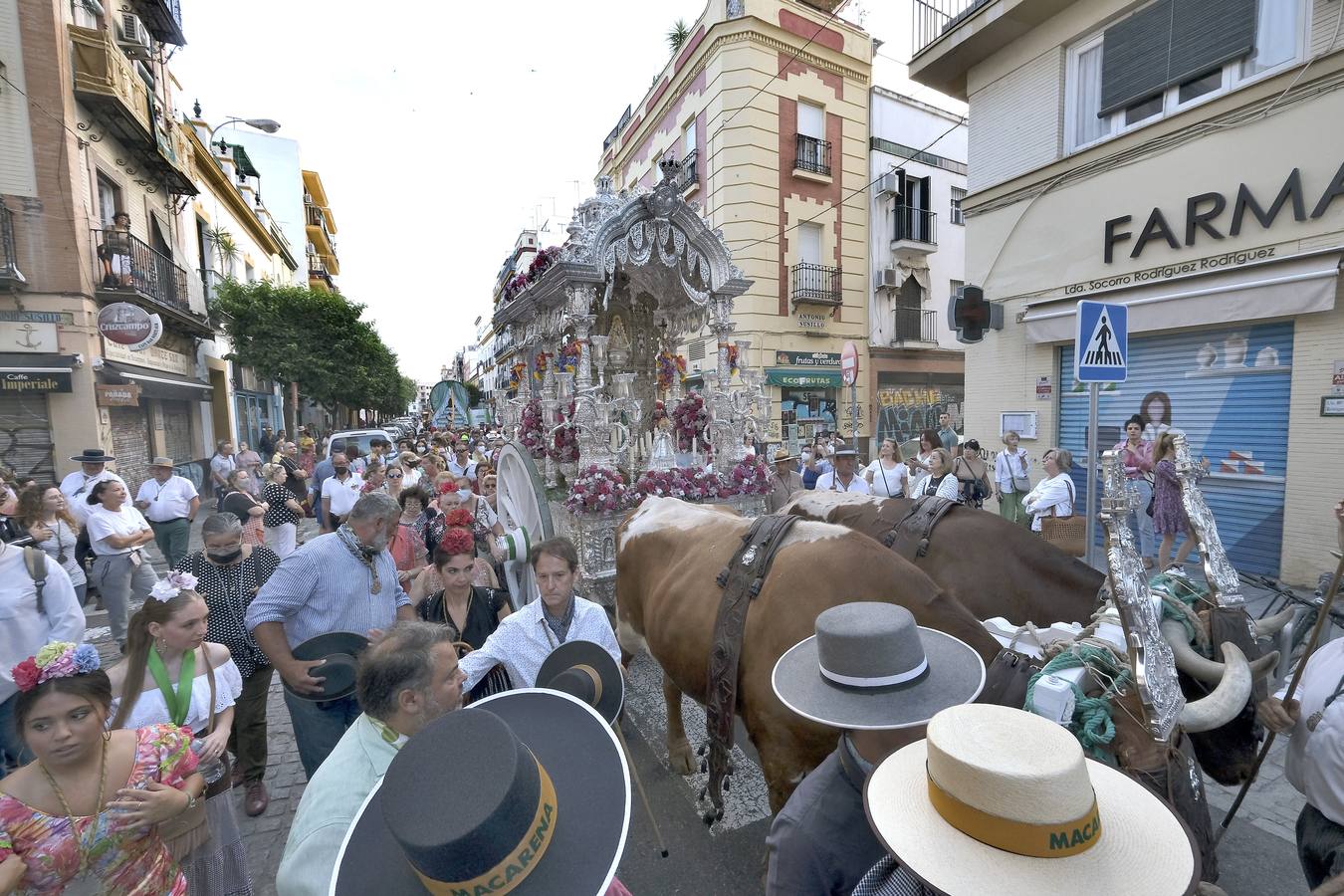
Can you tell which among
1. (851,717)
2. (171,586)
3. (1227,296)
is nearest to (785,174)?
(1227,296)

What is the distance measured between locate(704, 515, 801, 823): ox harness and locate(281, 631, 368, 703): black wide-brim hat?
161cm

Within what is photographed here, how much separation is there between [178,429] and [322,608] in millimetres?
18357

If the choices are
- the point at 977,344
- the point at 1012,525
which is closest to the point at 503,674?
the point at 1012,525

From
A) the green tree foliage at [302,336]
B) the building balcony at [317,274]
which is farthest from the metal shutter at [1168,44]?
the building balcony at [317,274]

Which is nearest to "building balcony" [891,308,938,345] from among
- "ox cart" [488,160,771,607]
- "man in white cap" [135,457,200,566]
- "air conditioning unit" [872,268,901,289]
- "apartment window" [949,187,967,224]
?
"air conditioning unit" [872,268,901,289]

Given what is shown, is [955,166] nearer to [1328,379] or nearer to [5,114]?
[1328,379]

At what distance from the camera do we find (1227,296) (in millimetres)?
6410

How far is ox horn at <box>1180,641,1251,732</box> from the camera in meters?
1.63

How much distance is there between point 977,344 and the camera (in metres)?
9.37

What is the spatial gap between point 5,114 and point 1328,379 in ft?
64.6

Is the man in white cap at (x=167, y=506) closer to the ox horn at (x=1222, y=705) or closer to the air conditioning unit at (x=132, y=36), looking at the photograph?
the ox horn at (x=1222, y=705)

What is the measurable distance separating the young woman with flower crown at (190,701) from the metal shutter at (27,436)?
43.0 ft

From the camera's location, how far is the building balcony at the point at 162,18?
47.2 ft

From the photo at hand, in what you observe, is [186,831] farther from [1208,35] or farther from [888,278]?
[888,278]
